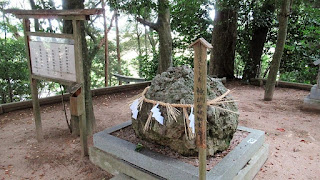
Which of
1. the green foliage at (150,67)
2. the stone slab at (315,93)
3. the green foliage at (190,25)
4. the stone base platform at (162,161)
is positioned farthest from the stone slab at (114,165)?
the green foliage at (190,25)

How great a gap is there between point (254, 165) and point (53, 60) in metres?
3.30

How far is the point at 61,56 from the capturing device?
11.8ft

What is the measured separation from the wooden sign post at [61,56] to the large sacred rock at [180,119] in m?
0.93

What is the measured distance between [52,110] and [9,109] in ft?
3.31

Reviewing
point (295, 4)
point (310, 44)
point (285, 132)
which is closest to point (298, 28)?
point (310, 44)

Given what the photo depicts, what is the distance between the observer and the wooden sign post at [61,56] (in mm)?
3354

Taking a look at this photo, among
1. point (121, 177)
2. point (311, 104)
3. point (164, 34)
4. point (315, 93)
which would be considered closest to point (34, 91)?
point (121, 177)

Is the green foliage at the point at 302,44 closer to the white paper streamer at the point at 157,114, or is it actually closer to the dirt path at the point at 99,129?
the dirt path at the point at 99,129

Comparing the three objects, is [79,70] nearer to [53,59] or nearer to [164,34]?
[53,59]

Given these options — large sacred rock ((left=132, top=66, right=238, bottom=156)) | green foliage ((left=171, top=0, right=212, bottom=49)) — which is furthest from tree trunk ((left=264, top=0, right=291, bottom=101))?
large sacred rock ((left=132, top=66, right=238, bottom=156))

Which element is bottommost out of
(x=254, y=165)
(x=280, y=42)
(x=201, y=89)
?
(x=254, y=165)

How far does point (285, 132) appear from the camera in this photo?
4.56 metres

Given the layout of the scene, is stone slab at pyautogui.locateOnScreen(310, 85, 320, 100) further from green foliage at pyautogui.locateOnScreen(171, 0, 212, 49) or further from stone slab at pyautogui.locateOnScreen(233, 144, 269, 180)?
green foliage at pyautogui.locateOnScreen(171, 0, 212, 49)

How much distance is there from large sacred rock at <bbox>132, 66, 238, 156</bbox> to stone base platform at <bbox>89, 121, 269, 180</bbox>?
188 millimetres
